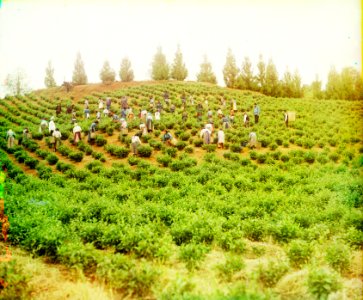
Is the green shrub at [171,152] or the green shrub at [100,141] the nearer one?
the green shrub at [171,152]

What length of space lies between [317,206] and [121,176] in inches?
373

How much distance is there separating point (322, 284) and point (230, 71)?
1899 inches

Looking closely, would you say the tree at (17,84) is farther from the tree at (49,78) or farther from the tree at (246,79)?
the tree at (246,79)

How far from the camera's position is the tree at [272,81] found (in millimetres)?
47344

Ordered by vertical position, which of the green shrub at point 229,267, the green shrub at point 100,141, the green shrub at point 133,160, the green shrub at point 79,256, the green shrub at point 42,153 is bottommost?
the green shrub at point 229,267

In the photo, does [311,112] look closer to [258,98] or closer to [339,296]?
[258,98]

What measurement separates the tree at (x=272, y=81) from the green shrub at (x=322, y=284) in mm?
43454

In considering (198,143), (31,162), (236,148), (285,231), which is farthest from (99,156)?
(285,231)

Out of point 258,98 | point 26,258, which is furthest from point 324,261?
point 258,98

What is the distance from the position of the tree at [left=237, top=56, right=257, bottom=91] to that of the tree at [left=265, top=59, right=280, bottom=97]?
184 cm

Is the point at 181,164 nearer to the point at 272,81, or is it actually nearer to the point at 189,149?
the point at 189,149

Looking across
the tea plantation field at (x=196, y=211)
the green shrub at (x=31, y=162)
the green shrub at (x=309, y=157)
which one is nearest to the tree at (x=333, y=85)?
the tea plantation field at (x=196, y=211)

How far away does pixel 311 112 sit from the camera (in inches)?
1303

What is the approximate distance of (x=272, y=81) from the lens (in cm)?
4781
